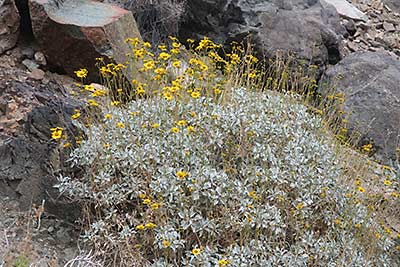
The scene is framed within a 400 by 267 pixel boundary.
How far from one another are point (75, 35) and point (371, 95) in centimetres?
283

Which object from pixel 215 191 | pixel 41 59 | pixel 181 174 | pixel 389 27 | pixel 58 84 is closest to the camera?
pixel 181 174

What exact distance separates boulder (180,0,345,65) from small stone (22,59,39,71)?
2.05 metres

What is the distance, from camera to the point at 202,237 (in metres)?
3.24

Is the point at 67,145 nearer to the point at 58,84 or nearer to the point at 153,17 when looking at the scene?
the point at 58,84

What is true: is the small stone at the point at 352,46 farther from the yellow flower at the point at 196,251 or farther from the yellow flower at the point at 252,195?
the yellow flower at the point at 196,251

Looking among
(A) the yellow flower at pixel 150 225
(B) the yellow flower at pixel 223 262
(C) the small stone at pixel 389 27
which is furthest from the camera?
(C) the small stone at pixel 389 27

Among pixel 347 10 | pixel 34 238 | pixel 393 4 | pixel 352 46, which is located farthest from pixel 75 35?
pixel 393 4

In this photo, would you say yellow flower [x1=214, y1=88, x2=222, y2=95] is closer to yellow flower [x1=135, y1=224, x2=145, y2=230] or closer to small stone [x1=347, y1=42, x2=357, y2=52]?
yellow flower [x1=135, y1=224, x2=145, y2=230]

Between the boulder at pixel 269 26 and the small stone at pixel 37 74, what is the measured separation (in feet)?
6.85

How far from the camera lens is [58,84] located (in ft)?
15.6

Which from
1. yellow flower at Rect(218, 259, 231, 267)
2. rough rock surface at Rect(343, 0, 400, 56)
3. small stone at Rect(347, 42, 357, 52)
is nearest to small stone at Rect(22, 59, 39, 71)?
yellow flower at Rect(218, 259, 231, 267)

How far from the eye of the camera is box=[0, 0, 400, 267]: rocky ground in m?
3.42

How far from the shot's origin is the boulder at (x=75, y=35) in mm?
4816

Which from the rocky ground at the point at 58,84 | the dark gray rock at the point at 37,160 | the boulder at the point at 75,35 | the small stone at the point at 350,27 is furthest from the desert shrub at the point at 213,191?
the small stone at the point at 350,27
